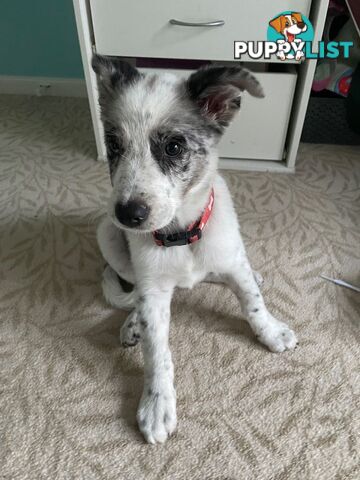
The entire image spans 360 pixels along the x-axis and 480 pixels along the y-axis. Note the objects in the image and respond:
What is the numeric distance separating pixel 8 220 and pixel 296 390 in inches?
57.3

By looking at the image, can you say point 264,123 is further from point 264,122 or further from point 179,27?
point 179,27

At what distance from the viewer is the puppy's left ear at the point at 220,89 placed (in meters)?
0.96

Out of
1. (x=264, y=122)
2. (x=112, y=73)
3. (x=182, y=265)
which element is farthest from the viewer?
(x=264, y=122)

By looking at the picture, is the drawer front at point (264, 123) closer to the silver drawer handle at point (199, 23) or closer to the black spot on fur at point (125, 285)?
the silver drawer handle at point (199, 23)

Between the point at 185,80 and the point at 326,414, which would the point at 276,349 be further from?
the point at 185,80

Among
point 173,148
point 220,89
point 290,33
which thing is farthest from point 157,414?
point 290,33

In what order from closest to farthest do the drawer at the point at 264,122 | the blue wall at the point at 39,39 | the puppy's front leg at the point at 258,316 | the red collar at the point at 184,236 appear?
1. the red collar at the point at 184,236
2. the puppy's front leg at the point at 258,316
3. the drawer at the point at 264,122
4. the blue wall at the point at 39,39

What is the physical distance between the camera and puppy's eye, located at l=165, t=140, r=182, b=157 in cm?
99

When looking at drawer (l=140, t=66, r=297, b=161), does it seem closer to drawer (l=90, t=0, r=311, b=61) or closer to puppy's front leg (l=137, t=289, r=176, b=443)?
drawer (l=90, t=0, r=311, b=61)

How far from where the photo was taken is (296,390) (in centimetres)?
120

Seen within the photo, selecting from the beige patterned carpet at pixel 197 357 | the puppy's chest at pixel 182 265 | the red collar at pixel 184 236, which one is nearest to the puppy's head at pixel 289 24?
the beige patterned carpet at pixel 197 357

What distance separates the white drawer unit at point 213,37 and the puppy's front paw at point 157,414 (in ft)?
4.58

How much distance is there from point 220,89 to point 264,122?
1107 mm

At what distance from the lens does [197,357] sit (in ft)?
4.28
